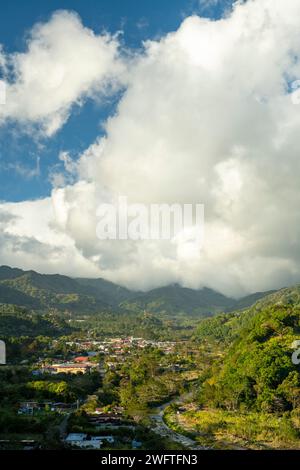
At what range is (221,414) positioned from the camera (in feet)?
139

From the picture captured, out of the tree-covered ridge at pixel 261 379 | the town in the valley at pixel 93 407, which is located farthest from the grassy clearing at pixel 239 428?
the tree-covered ridge at pixel 261 379

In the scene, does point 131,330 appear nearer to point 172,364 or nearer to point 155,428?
point 172,364

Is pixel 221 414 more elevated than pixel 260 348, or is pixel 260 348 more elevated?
pixel 260 348

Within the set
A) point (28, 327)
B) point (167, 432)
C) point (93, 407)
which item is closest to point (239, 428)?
point (167, 432)

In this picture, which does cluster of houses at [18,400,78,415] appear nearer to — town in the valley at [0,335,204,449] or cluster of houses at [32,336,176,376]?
town in the valley at [0,335,204,449]

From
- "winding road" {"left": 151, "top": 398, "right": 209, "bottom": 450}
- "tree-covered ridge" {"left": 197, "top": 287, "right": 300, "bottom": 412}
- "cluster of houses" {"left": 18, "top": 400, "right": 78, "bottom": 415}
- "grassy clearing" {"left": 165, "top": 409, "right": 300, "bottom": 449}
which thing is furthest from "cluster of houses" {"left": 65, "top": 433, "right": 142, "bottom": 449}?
"tree-covered ridge" {"left": 197, "top": 287, "right": 300, "bottom": 412}

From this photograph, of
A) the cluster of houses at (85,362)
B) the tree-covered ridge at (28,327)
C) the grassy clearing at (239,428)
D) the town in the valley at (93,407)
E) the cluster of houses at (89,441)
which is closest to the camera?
the cluster of houses at (89,441)

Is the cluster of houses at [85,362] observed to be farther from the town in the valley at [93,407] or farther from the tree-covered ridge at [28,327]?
the tree-covered ridge at [28,327]

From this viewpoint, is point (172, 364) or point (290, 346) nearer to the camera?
point (290, 346)

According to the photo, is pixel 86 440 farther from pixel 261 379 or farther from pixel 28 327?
pixel 28 327

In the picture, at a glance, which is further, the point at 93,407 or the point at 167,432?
the point at 93,407
